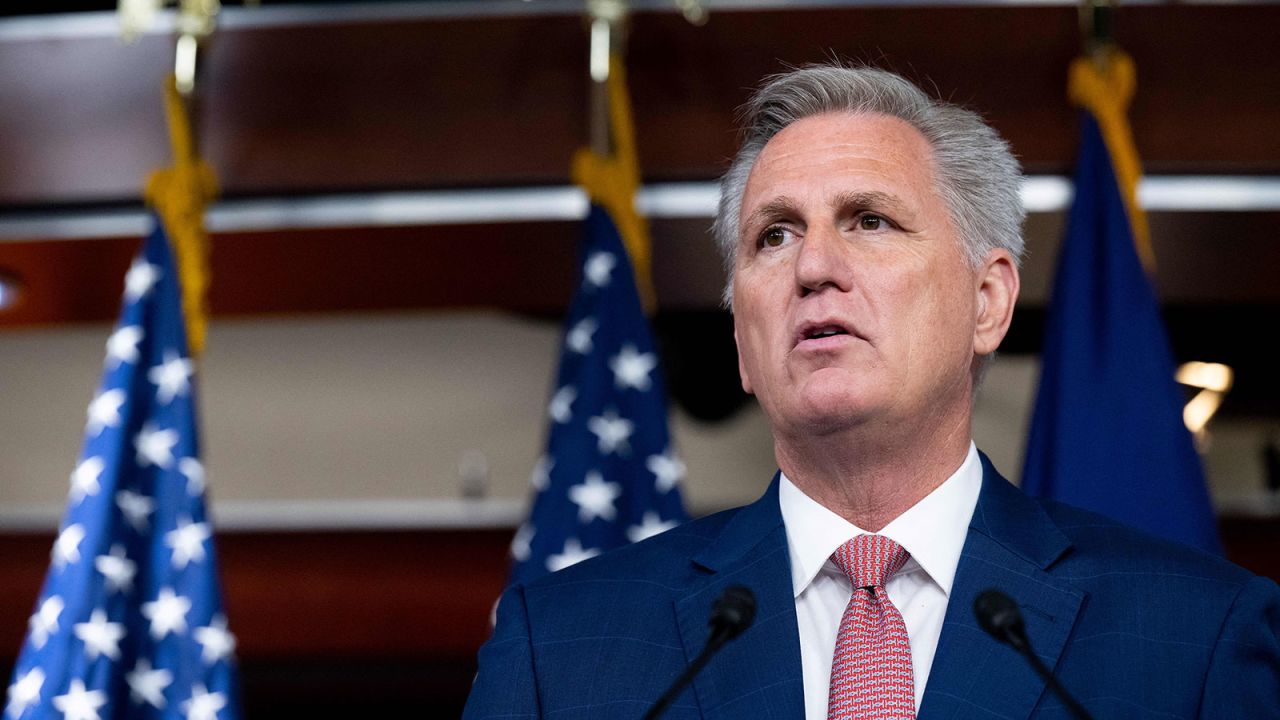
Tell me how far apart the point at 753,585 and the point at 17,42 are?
2.47 m

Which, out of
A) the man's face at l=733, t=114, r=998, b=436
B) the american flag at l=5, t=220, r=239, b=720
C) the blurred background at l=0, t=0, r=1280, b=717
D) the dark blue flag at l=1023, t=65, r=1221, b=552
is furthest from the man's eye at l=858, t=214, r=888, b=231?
the american flag at l=5, t=220, r=239, b=720

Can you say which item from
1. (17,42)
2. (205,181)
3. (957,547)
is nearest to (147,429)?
(205,181)

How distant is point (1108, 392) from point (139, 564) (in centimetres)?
191

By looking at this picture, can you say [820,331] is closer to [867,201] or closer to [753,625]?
[867,201]

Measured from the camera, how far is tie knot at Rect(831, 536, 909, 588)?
152 cm

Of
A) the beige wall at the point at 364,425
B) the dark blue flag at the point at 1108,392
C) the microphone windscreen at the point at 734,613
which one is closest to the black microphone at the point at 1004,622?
the microphone windscreen at the point at 734,613

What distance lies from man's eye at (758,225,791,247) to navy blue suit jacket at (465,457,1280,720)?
29 cm

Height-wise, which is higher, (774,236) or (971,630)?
(774,236)

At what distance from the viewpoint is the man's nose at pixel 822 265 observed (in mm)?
1564

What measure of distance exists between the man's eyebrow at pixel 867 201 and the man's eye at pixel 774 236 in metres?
0.08

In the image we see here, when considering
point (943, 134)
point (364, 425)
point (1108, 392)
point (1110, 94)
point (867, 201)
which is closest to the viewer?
point (867, 201)

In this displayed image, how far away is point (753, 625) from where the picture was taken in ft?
4.97

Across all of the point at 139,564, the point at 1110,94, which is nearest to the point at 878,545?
the point at 1110,94

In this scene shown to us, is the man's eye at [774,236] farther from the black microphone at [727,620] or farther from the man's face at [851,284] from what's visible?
the black microphone at [727,620]
